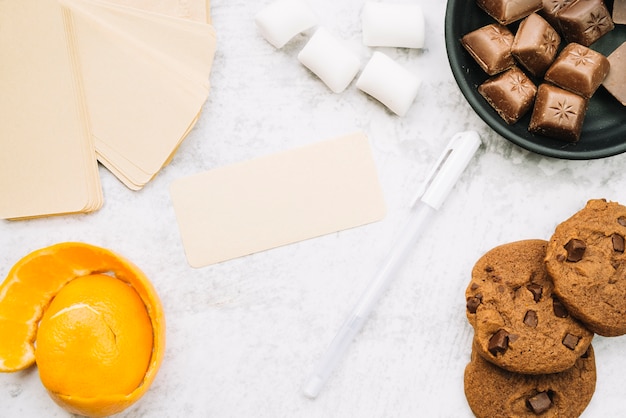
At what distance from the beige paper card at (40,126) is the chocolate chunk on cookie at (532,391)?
0.73 meters

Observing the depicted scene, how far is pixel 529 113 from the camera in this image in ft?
3.26

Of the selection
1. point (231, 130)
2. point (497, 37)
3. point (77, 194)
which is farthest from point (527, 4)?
point (77, 194)

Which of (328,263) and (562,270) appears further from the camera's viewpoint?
(328,263)

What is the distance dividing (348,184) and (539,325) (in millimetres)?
389

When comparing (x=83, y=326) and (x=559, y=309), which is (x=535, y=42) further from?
(x=83, y=326)

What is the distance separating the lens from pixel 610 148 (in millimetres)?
917

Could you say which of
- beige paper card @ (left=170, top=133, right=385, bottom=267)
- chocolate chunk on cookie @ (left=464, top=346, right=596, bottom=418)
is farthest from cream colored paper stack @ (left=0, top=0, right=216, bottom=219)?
chocolate chunk on cookie @ (left=464, top=346, right=596, bottom=418)

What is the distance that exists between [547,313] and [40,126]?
909 millimetres

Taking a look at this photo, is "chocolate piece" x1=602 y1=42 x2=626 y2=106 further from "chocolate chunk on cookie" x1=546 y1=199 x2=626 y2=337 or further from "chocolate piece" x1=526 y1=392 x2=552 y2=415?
"chocolate piece" x1=526 y1=392 x2=552 y2=415

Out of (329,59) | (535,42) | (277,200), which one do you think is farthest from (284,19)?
(535,42)

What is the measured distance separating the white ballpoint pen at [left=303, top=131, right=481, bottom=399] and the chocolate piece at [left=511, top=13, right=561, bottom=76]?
0.49ft

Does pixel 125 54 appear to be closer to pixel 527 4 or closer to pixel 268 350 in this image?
pixel 268 350

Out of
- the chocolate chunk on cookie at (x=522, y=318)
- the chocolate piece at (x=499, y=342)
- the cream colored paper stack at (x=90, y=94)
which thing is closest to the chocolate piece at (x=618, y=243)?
the chocolate chunk on cookie at (x=522, y=318)

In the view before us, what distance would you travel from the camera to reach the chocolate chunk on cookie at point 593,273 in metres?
0.88
